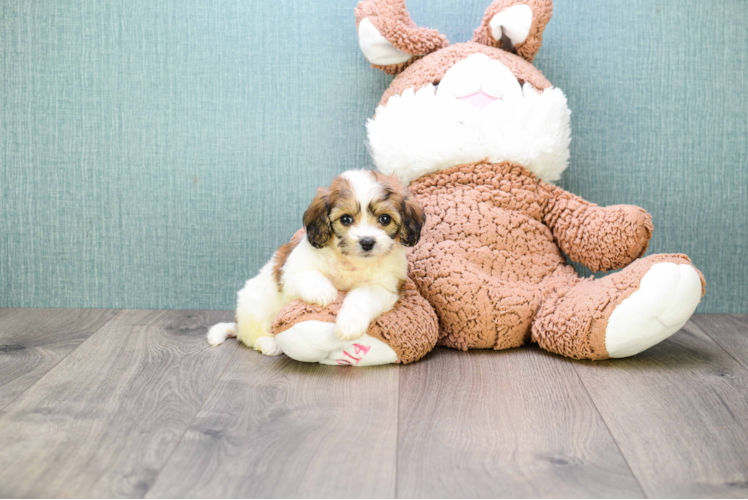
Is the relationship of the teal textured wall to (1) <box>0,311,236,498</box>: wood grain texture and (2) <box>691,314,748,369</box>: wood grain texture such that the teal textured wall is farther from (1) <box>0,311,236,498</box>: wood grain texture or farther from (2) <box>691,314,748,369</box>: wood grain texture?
(1) <box>0,311,236,498</box>: wood grain texture

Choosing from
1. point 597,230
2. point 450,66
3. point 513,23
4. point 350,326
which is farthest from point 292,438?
point 513,23

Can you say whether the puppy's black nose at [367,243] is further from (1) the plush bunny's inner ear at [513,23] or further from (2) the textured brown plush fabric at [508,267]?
(1) the plush bunny's inner ear at [513,23]

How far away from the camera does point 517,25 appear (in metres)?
1.91

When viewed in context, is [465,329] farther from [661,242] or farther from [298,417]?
[661,242]

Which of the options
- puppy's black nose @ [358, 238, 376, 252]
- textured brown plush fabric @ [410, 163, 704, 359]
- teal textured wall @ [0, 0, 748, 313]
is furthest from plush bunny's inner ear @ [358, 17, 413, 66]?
puppy's black nose @ [358, 238, 376, 252]

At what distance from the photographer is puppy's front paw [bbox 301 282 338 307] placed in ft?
5.18

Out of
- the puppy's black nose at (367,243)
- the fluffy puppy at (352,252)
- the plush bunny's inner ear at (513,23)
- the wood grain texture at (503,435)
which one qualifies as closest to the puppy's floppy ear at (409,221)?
the fluffy puppy at (352,252)

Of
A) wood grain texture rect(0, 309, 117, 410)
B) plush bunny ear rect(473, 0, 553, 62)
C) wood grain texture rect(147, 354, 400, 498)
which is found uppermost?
Answer: plush bunny ear rect(473, 0, 553, 62)

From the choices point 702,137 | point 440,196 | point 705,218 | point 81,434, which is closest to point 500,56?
point 440,196

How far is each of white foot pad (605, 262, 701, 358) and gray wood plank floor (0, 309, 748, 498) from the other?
0.30 ft

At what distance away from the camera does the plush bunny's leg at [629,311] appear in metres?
1.59

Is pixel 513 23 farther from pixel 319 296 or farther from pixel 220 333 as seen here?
pixel 220 333

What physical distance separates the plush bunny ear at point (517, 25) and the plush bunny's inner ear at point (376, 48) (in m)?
0.26

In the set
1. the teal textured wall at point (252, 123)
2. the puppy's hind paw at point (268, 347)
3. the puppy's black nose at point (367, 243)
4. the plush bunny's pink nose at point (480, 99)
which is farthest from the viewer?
the teal textured wall at point (252, 123)
